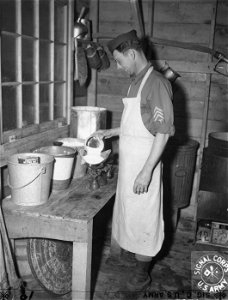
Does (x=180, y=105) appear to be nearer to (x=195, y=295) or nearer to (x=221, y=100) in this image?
(x=221, y=100)

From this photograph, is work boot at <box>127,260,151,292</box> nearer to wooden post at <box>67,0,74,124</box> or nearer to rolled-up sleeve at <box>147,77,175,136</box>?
rolled-up sleeve at <box>147,77,175,136</box>

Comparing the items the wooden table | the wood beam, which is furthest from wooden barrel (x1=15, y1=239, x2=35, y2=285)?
the wood beam

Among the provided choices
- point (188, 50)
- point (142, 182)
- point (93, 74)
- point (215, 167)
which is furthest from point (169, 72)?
point (142, 182)

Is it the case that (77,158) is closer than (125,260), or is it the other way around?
(77,158)

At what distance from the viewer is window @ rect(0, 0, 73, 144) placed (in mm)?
3113

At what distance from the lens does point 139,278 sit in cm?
337

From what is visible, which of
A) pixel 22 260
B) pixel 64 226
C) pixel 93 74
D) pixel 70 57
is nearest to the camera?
pixel 64 226

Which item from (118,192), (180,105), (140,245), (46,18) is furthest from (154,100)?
(180,105)

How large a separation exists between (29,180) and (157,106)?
1.22 metres

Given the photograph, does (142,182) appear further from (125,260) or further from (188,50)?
(188,50)

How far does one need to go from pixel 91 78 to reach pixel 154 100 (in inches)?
96.9

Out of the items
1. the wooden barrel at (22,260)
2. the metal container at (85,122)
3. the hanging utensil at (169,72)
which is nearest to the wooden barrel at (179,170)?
the hanging utensil at (169,72)

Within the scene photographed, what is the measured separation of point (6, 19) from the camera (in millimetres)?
3047

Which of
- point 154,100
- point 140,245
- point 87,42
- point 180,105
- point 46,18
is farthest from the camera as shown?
point 180,105
